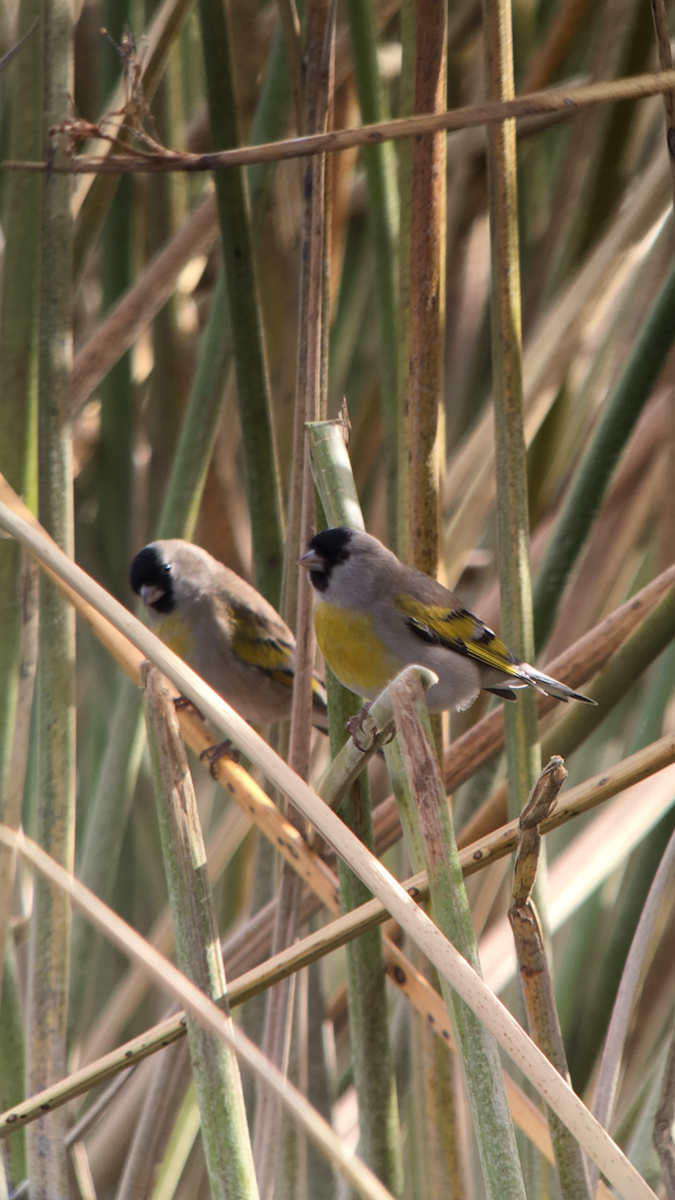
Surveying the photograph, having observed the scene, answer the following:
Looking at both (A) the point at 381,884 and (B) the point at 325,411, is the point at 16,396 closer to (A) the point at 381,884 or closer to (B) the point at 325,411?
(B) the point at 325,411

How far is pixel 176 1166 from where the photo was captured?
1.62 metres

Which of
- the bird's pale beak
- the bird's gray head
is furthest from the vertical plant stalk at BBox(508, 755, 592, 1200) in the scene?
the bird's pale beak

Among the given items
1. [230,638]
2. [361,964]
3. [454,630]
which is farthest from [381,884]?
[230,638]

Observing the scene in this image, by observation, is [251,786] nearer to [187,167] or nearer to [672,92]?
[187,167]

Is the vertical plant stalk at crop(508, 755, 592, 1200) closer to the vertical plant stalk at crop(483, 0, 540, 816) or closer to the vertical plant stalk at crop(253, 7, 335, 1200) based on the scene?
the vertical plant stalk at crop(483, 0, 540, 816)

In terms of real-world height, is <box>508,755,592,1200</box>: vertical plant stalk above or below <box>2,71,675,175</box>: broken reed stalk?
below

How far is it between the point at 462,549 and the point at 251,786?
633 millimetres

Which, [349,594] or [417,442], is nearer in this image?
[417,442]

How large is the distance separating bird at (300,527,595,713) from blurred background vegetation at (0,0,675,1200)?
0.09m

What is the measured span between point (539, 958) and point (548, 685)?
62 centimetres

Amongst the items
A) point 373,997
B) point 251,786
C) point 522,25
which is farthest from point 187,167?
point 522,25

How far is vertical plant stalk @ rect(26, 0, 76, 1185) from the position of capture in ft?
4.25

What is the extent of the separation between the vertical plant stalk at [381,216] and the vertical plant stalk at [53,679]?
1.33 feet

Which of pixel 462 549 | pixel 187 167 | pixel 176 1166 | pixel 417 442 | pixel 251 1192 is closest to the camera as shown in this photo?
pixel 251 1192
